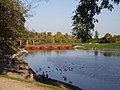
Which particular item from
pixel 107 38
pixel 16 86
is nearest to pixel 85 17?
pixel 16 86

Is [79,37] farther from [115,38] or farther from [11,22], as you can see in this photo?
[115,38]

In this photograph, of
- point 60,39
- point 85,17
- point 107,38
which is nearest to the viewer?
point 85,17

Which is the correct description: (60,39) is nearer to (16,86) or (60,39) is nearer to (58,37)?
(58,37)

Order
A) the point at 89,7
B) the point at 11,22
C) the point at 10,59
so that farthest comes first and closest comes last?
the point at 10,59
the point at 11,22
the point at 89,7

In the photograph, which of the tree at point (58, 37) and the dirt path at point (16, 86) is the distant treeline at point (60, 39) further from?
the dirt path at point (16, 86)

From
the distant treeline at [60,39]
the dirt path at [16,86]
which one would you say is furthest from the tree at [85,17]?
the distant treeline at [60,39]

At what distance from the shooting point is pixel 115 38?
143 metres

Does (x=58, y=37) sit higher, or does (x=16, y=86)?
(x=58, y=37)

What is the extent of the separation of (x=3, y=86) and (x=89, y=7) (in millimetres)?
6369

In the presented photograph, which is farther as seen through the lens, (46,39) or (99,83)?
(46,39)

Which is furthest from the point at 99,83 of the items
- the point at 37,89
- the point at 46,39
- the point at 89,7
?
the point at 46,39

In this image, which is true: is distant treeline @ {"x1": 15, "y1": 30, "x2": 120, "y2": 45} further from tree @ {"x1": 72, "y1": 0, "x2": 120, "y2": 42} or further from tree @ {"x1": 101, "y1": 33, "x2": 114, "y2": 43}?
tree @ {"x1": 72, "y1": 0, "x2": 120, "y2": 42}

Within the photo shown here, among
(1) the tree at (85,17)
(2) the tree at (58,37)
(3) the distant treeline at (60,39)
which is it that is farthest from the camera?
(2) the tree at (58,37)

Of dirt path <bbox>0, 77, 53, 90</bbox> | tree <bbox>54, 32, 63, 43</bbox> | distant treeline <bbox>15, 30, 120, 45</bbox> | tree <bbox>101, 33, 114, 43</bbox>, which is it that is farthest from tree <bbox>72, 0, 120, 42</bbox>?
tree <bbox>54, 32, 63, 43</bbox>
